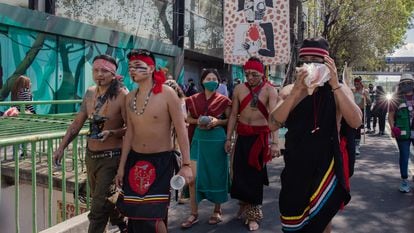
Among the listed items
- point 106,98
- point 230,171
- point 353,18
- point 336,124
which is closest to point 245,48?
point 230,171

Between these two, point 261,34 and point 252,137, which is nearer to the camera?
point 252,137

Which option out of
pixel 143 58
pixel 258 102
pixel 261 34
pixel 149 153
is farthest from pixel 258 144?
pixel 261 34

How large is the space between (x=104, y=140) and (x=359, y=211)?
138 inches

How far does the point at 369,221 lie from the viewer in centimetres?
541

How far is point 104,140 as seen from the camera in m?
3.93

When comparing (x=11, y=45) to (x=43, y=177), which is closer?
(x=43, y=177)

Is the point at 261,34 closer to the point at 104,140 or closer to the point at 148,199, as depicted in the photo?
the point at 104,140

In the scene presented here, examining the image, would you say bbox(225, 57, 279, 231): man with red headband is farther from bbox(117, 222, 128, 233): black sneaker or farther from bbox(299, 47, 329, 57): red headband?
bbox(299, 47, 329, 57): red headband

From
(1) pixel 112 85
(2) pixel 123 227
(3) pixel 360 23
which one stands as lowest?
(2) pixel 123 227

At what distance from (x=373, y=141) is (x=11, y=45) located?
388 inches

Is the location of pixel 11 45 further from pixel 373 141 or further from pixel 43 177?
pixel 373 141

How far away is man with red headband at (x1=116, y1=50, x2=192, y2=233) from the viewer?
3.66 m

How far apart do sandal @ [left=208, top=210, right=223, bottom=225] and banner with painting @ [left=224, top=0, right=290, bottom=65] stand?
3225 mm

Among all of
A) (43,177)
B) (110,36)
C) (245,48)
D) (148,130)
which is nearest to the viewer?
(148,130)
